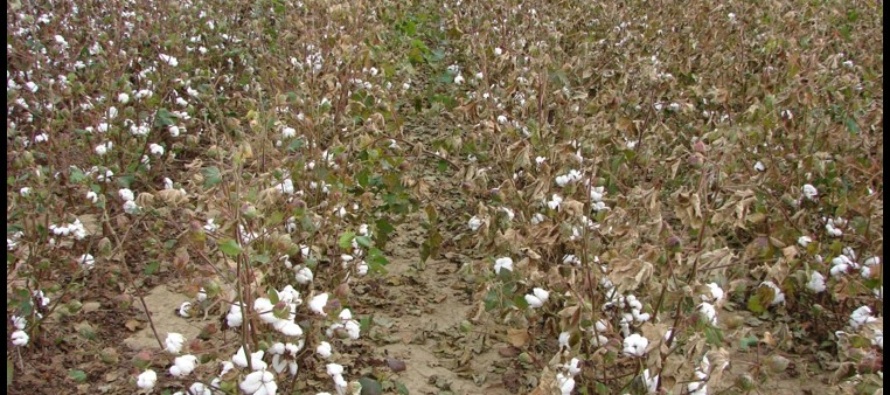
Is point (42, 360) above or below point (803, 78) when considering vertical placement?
below

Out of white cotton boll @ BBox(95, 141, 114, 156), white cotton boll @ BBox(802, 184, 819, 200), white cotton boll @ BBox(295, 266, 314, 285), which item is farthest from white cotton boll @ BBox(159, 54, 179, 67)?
white cotton boll @ BBox(802, 184, 819, 200)

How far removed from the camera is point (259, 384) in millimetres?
1901

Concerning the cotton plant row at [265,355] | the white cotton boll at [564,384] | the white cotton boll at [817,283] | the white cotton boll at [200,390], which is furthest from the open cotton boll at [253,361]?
the white cotton boll at [817,283]

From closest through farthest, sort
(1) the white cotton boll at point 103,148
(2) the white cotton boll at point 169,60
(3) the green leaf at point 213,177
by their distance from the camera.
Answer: (3) the green leaf at point 213,177
(1) the white cotton boll at point 103,148
(2) the white cotton boll at point 169,60

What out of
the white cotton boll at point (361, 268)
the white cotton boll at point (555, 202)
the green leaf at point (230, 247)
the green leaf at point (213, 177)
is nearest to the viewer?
the green leaf at point (230, 247)

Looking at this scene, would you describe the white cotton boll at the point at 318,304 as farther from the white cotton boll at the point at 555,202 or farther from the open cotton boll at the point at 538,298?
the white cotton boll at the point at 555,202

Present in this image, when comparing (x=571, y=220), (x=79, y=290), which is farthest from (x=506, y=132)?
(x=79, y=290)

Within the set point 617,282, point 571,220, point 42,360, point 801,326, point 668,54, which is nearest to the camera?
point 617,282

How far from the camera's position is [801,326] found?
3.12 m

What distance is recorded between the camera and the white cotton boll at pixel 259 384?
189 cm

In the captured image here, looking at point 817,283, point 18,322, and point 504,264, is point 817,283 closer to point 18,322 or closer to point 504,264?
point 504,264

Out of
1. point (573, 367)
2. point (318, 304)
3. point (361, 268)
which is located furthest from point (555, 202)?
point (318, 304)

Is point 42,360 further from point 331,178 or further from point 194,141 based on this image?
point 331,178

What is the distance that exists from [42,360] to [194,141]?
1041 millimetres
